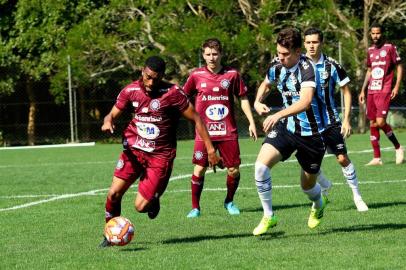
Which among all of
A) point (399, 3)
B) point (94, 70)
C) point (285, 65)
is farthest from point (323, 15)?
point (285, 65)

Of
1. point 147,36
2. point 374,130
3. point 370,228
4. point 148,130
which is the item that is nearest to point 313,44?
point 370,228

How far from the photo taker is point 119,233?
8289 mm

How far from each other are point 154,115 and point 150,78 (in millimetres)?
374

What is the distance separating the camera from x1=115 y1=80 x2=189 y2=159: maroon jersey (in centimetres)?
863

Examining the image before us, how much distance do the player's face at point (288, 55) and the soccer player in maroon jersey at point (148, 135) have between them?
873mm

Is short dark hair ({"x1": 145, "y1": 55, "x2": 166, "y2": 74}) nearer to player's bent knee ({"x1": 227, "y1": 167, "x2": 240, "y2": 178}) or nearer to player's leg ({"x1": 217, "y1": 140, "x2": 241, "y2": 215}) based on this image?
player's leg ({"x1": 217, "y1": 140, "x2": 241, "y2": 215})

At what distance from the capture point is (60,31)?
99.9 feet

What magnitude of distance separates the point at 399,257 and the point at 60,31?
79.3 feet

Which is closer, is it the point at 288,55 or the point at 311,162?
the point at 288,55

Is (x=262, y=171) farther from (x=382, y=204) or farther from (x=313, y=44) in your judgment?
(x=382, y=204)

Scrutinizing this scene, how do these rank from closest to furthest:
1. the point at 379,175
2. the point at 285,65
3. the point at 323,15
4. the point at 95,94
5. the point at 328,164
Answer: the point at 285,65, the point at 379,175, the point at 328,164, the point at 323,15, the point at 95,94

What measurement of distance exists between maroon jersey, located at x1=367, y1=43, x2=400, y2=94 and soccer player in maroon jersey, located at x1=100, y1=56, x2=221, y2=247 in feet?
25.6

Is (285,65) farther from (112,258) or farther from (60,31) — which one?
(60,31)

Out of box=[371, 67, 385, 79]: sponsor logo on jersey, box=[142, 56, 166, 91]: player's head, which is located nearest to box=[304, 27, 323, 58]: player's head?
box=[142, 56, 166, 91]: player's head
